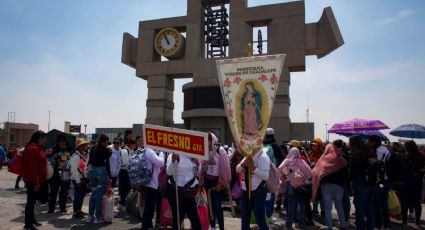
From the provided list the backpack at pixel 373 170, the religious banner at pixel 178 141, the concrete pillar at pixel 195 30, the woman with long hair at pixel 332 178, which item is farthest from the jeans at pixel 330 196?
the concrete pillar at pixel 195 30

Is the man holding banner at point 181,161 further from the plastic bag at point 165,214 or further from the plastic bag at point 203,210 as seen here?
the plastic bag at point 165,214

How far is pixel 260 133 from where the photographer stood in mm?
5023

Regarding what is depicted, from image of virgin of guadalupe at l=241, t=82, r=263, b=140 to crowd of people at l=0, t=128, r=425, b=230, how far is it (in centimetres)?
39

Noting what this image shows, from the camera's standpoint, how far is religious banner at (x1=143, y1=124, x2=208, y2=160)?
15.2 ft

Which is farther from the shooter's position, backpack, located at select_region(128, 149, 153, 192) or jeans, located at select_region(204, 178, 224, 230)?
backpack, located at select_region(128, 149, 153, 192)

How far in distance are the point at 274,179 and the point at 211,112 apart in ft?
65.4

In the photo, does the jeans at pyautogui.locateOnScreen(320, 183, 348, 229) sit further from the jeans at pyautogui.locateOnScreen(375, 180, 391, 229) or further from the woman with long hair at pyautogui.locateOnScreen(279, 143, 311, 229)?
the jeans at pyautogui.locateOnScreen(375, 180, 391, 229)

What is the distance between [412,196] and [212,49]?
22437 millimetres

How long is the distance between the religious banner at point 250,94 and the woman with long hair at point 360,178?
1.71m

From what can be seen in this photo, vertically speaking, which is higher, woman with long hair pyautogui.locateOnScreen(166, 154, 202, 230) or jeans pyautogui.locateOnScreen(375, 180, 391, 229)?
woman with long hair pyautogui.locateOnScreen(166, 154, 202, 230)

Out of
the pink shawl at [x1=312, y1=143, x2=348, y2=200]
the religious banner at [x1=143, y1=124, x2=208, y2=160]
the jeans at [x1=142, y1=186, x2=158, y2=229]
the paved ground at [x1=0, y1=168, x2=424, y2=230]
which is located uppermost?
the religious banner at [x1=143, y1=124, x2=208, y2=160]

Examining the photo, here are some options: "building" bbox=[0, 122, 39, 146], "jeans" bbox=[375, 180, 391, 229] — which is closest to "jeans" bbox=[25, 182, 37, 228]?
"jeans" bbox=[375, 180, 391, 229]

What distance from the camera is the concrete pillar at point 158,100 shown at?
90.9 feet

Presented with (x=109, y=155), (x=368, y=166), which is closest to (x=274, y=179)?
(x=368, y=166)
